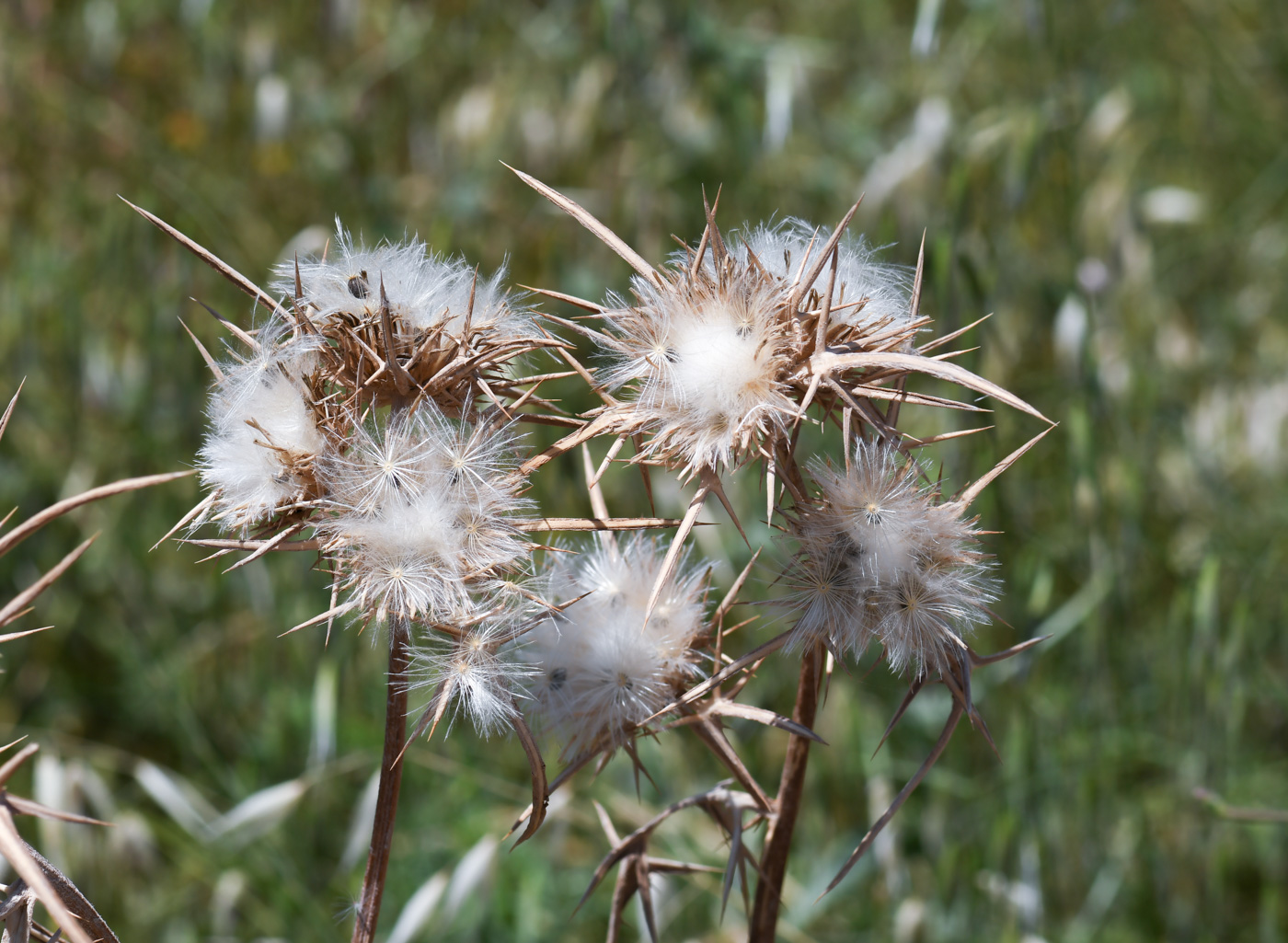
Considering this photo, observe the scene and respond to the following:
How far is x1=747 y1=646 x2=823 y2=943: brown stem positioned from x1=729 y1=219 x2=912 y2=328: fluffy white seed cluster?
0.20m

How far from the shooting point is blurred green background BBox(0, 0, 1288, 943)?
142 cm

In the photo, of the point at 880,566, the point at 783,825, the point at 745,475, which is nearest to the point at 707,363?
the point at 880,566

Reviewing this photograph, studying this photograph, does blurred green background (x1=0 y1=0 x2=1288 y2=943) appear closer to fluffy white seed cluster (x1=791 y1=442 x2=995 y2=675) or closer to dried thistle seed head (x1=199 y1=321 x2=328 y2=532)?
fluffy white seed cluster (x1=791 y1=442 x2=995 y2=675)

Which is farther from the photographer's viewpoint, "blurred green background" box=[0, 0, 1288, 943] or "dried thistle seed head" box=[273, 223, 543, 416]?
"blurred green background" box=[0, 0, 1288, 943]

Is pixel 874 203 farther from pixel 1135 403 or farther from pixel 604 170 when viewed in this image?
pixel 604 170

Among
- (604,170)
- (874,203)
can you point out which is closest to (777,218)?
(874,203)

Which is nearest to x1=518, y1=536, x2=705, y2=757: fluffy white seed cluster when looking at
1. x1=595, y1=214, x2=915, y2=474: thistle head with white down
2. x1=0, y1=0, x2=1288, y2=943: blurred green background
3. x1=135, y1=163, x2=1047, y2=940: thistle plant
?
x1=135, y1=163, x2=1047, y2=940: thistle plant

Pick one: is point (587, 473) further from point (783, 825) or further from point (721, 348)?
point (783, 825)

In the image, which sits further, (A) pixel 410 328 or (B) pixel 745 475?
(B) pixel 745 475

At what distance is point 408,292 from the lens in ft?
1.90

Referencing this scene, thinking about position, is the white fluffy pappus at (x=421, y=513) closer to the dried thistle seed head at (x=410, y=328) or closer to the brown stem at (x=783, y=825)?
the dried thistle seed head at (x=410, y=328)

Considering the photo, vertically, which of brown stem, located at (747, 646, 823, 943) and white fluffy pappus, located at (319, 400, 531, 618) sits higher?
white fluffy pappus, located at (319, 400, 531, 618)

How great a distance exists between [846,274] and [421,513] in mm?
290

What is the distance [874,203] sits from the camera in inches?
69.2
